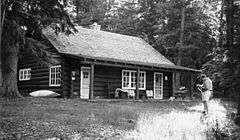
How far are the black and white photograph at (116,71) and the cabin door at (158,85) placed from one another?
76mm

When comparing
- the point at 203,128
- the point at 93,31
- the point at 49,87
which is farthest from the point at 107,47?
the point at 203,128

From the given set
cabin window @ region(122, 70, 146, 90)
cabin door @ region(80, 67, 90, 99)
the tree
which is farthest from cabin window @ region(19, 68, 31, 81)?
the tree

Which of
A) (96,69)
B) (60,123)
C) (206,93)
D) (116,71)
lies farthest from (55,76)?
(60,123)

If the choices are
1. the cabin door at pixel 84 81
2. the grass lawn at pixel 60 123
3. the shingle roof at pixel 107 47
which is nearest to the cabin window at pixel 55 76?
the cabin door at pixel 84 81

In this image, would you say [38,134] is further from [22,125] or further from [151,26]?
[151,26]

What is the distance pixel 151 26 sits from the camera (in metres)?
39.8

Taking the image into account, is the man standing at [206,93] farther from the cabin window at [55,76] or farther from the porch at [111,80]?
the cabin window at [55,76]

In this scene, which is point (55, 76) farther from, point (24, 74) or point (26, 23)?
point (26, 23)

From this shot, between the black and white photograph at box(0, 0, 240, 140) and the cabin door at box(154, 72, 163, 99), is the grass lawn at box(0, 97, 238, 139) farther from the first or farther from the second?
the cabin door at box(154, 72, 163, 99)

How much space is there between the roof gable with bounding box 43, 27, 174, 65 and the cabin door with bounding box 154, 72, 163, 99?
41.8 inches

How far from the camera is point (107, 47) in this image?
2538cm

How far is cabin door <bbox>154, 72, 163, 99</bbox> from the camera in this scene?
88.3ft

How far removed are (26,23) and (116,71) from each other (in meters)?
11.1

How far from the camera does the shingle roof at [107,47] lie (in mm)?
22320
